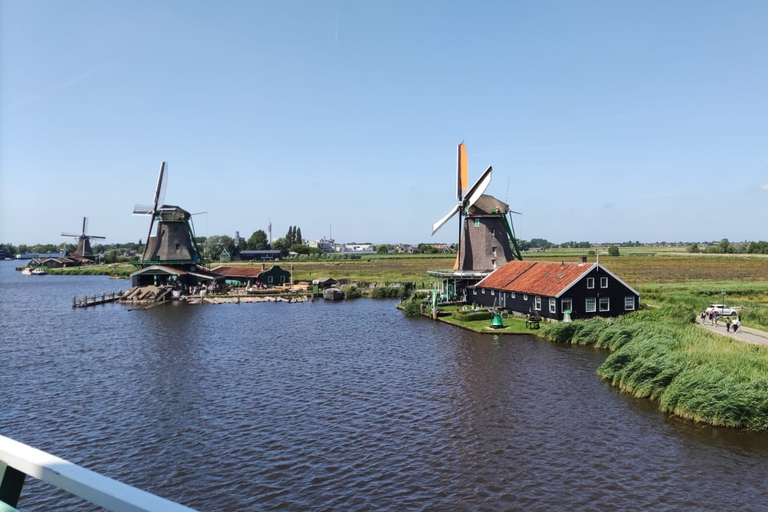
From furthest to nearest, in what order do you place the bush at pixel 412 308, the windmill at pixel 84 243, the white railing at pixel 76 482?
1. the windmill at pixel 84 243
2. the bush at pixel 412 308
3. the white railing at pixel 76 482

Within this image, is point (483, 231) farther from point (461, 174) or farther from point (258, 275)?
point (258, 275)

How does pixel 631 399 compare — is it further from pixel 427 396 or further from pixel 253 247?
pixel 253 247

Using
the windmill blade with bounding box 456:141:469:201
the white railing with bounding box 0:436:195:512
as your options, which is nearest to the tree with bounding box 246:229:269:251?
the windmill blade with bounding box 456:141:469:201

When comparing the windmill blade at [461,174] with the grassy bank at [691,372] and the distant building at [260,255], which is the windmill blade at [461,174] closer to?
the grassy bank at [691,372]

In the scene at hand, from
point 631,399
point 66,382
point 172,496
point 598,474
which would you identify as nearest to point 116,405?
point 66,382

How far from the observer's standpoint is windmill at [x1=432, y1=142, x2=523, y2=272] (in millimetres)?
54781

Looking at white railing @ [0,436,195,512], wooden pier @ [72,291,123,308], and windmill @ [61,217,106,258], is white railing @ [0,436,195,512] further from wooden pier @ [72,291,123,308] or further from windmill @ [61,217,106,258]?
windmill @ [61,217,106,258]

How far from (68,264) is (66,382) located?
142 metres

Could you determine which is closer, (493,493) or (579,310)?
Result: (493,493)

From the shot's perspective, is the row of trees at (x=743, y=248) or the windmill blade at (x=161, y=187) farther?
the row of trees at (x=743, y=248)

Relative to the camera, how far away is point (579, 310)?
40.1 meters

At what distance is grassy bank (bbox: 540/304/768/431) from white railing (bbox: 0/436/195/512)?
2265 cm

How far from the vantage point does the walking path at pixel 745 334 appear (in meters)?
30.9

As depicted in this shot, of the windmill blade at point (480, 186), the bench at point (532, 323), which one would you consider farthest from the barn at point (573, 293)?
the windmill blade at point (480, 186)
